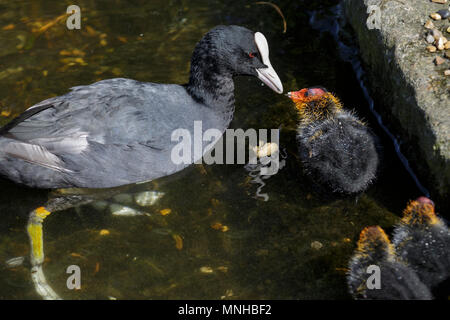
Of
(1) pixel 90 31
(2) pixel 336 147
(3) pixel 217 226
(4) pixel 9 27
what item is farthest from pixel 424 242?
(4) pixel 9 27

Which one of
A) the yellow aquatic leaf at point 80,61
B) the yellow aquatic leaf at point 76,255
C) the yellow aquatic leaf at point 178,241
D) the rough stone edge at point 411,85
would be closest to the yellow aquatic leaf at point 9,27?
the yellow aquatic leaf at point 80,61

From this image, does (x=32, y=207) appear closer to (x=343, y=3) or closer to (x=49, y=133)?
(x=49, y=133)

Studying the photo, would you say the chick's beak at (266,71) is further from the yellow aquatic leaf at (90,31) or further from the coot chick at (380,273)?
the yellow aquatic leaf at (90,31)

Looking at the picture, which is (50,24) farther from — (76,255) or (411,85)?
(411,85)

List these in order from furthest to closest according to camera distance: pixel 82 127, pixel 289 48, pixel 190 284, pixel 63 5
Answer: pixel 63 5 → pixel 289 48 → pixel 82 127 → pixel 190 284

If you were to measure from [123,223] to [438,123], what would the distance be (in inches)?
91.2

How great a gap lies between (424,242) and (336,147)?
0.98m

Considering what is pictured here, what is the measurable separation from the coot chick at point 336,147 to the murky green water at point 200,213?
17cm

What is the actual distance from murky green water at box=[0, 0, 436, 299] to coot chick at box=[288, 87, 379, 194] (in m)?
0.17

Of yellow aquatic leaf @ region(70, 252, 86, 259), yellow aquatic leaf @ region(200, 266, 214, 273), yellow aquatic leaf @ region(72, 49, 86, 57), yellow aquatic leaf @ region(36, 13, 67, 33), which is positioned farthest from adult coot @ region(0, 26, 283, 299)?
yellow aquatic leaf @ region(36, 13, 67, 33)

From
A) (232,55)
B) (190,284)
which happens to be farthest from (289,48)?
(190,284)

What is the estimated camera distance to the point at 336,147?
158 inches

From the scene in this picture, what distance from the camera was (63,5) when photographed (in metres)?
5.94

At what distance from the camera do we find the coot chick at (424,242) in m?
3.24
